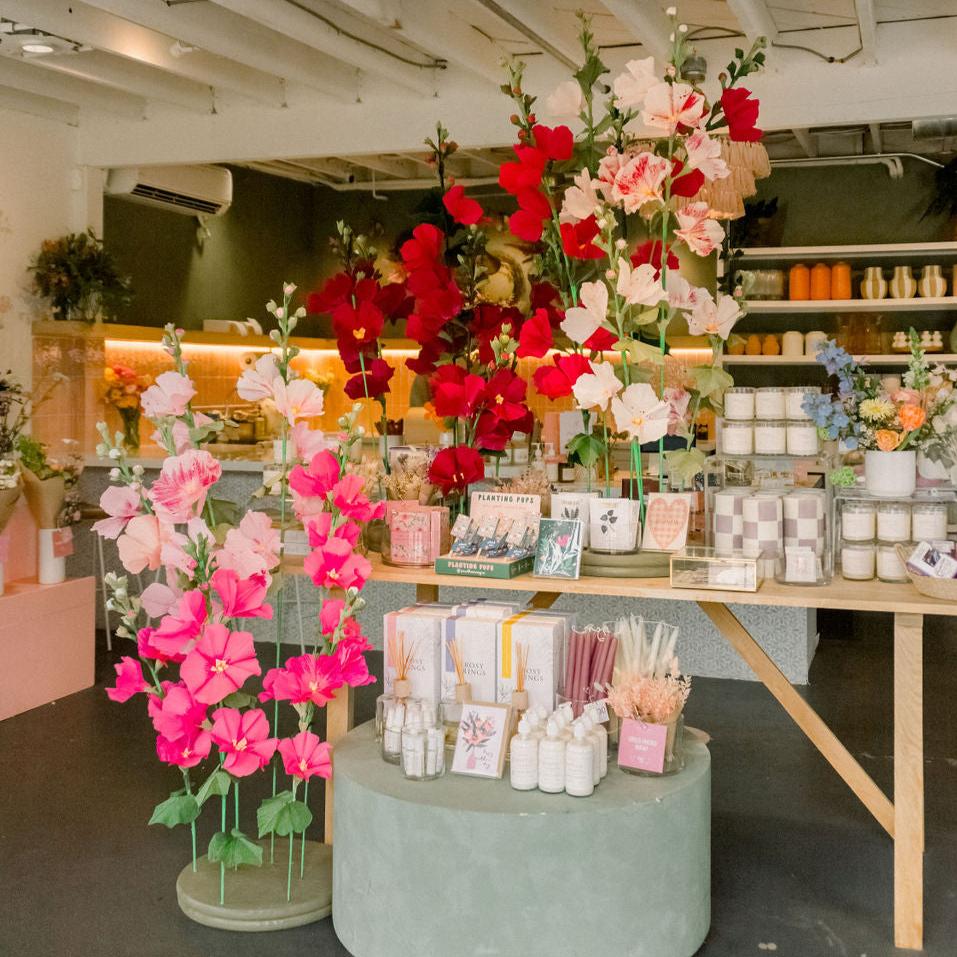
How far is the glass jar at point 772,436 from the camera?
10.8 ft

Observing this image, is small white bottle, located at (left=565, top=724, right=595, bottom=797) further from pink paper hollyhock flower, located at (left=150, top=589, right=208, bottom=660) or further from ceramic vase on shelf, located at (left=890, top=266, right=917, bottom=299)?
ceramic vase on shelf, located at (left=890, top=266, right=917, bottom=299)

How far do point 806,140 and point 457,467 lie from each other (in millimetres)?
6275

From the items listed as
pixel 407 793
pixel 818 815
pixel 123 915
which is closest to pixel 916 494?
pixel 818 815

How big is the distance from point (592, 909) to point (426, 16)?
4.30m

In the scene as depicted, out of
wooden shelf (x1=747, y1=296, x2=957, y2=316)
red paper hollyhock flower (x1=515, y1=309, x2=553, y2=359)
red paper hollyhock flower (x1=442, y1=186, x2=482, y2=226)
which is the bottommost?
red paper hollyhock flower (x1=515, y1=309, x2=553, y2=359)

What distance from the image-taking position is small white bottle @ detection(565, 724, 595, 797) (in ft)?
8.54

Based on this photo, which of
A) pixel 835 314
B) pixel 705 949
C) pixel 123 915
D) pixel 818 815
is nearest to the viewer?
pixel 705 949

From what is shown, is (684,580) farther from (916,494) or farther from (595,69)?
(595,69)

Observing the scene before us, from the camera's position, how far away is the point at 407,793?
2.64 m

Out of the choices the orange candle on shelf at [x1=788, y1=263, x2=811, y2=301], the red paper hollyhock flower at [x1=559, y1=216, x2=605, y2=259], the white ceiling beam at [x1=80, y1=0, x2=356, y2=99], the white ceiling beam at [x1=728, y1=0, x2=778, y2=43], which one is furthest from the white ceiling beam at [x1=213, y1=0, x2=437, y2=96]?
the orange candle on shelf at [x1=788, y1=263, x2=811, y2=301]

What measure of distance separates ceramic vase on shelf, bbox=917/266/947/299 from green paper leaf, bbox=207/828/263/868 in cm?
716

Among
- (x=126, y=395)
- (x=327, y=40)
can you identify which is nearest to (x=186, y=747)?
(x=327, y=40)

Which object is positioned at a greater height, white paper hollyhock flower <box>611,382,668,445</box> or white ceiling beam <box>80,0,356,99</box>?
white ceiling beam <box>80,0,356,99</box>

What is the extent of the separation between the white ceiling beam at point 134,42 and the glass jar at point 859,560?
4262 mm
